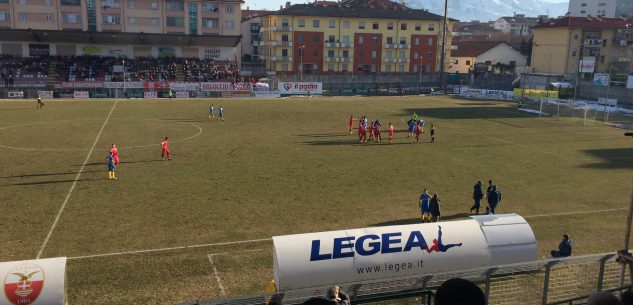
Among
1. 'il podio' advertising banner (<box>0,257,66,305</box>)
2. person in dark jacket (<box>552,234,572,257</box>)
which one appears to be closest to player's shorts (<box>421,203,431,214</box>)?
person in dark jacket (<box>552,234,572,257</box>)

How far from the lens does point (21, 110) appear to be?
1821 inches

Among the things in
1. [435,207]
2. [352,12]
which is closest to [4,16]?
[352,12]

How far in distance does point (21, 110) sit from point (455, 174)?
40411 millimetres

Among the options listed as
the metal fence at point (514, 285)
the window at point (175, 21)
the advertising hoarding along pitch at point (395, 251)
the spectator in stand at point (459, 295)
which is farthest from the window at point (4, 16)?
the spectator in stand at point (459, 295)

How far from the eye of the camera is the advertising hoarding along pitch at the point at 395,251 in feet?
36.3

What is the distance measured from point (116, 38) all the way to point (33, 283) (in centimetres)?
7062

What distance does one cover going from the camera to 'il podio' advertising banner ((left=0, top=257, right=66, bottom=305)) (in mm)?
9094

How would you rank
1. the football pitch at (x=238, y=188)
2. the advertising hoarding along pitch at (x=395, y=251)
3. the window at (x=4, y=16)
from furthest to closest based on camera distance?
the window at (x=4, y=16) < the football pitch at (x=238, y=188) < the advertising hoarding along pitch at (x=395, y=251)

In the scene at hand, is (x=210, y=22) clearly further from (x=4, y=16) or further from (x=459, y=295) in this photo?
(x=459, y=295)

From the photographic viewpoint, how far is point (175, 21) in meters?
78.9

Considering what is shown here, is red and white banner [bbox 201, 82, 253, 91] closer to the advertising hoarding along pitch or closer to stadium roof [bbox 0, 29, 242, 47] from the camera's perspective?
stadium roof [bbox 0, 29, 242, 47]

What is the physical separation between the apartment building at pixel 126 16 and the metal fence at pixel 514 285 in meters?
75.0

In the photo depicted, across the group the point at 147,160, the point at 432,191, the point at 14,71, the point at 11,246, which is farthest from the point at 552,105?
the point at 14,71

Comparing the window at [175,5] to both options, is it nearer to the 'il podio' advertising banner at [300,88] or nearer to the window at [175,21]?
the window at [175,21]
